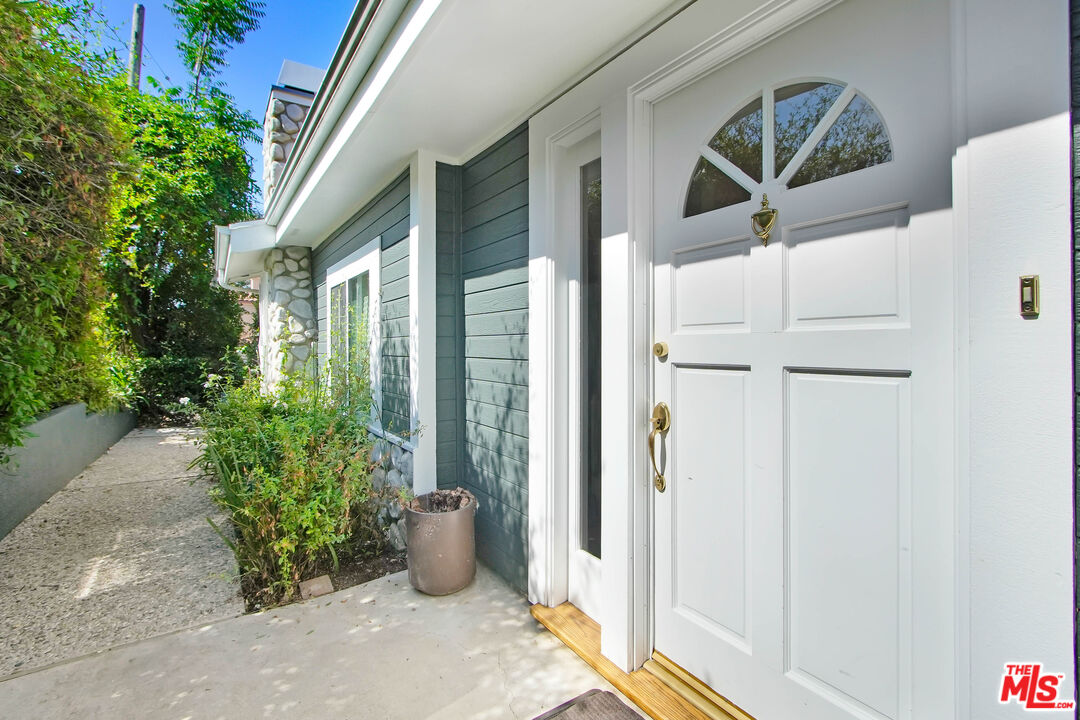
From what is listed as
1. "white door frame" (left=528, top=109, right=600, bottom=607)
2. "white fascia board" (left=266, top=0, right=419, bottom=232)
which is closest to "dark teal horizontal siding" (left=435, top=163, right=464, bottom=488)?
"white fascia board" (left=266, top=0, right=419, bottom=232)

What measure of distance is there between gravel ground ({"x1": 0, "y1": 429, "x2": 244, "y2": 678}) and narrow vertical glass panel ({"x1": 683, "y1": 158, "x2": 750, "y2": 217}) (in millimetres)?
2774

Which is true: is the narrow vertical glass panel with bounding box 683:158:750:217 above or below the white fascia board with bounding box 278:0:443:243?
below

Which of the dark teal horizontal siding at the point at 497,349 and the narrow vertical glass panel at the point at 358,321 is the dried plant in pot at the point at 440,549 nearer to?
the dark teal horizontal siding at the point at 497,349

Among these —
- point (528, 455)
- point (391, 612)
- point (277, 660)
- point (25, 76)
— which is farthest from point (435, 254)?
point (25, 76)

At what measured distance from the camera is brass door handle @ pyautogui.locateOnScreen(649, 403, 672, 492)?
5.91ft

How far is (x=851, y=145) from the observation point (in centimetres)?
131

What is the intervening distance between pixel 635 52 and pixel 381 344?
2.71m

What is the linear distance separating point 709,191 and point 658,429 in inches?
33.9

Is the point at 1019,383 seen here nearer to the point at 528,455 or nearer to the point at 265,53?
the point at 528,455

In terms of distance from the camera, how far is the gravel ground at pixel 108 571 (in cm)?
220

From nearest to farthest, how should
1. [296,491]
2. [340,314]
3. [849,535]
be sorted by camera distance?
[849,535], [296,491], [340,314]

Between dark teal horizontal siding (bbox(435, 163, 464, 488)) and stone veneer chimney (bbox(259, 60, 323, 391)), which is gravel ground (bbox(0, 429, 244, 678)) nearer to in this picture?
dark teal horizontal siding (bbox(435, 163, 464, 488))

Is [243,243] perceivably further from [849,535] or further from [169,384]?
[849,535]

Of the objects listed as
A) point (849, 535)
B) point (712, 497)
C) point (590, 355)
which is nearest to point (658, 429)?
point (712, 497)
